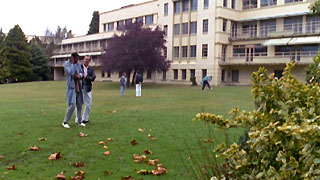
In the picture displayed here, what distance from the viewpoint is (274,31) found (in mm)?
49281

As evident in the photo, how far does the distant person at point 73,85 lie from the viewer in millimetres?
10102

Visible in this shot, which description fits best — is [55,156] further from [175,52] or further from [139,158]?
[175,52]

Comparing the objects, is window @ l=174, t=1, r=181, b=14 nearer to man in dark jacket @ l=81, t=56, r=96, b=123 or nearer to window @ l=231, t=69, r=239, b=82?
window @ l=231, t=69, r=239, b=82

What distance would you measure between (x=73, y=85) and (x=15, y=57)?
214ft

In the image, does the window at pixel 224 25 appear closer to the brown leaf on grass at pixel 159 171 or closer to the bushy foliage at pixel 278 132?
the brown leaf on grass at pixel 159 171

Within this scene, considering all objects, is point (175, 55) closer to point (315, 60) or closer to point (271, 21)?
point (271, 21)

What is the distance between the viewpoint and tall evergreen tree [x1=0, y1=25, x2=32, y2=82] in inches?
2746

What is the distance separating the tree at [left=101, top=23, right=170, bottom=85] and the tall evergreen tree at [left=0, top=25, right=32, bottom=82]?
2985cm

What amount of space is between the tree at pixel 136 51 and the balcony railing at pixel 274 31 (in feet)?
40.5

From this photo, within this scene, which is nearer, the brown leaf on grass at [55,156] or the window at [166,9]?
the brown leaf on grass at [55,156]

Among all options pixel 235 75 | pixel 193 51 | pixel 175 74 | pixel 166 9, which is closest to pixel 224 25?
pixel 193 51

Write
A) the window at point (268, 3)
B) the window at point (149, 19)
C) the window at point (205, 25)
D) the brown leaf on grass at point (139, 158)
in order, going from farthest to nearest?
the window at point (149, 19), the window at point (205, 25), the window at point (268, 3), the brown leaf on grass at point (139, 158)

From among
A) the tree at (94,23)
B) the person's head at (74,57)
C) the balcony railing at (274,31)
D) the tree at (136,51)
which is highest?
the tree at (94,23)

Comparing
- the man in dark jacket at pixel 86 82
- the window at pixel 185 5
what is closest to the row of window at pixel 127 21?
the window at pixel 185 5
